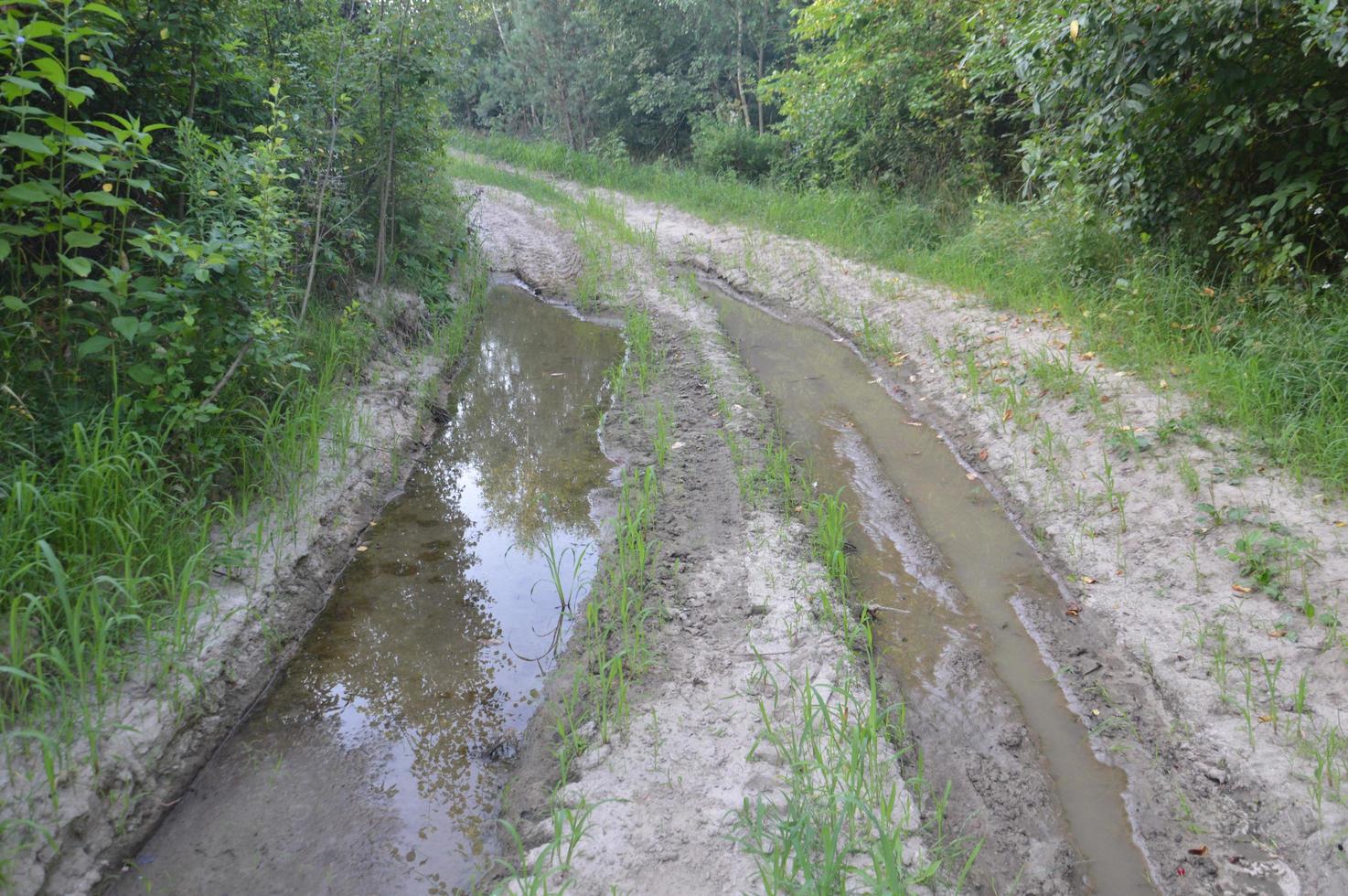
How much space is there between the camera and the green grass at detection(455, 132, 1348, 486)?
472 centimetres

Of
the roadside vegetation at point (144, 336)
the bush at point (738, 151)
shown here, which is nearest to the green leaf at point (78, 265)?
the roadside vegetation at point (144, 336)

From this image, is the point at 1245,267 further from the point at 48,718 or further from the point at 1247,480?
the point at 48,718

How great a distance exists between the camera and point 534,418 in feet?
23.2

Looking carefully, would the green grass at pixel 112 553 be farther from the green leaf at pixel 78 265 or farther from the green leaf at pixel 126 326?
the green leaf at pixel 78 265

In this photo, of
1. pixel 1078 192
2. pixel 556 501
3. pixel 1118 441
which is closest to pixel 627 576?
pixel 556 501

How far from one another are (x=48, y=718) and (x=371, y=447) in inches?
115

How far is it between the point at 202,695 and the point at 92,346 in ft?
5.43

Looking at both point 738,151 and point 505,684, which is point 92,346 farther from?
point 738,151

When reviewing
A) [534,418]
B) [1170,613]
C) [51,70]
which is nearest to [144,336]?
[51,70]

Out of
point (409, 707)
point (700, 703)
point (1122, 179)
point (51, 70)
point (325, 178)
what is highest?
point (1122, 179)

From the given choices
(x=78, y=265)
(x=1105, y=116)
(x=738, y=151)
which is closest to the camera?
(x=78, y=265)

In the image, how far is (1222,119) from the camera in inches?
217

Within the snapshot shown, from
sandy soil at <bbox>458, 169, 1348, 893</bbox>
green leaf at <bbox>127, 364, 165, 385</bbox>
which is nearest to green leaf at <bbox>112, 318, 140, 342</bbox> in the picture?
green leaf at <bbox>127, 364, 165, 385</bbox>

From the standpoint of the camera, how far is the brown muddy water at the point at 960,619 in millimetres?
3092
